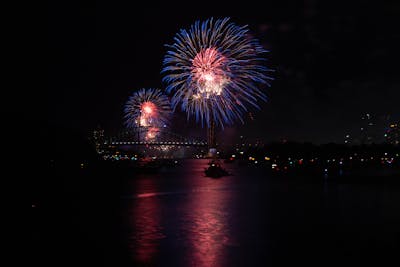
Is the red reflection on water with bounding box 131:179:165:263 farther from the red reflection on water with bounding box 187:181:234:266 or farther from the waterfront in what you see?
the red reflection on water with bounding box 187:181:234:266

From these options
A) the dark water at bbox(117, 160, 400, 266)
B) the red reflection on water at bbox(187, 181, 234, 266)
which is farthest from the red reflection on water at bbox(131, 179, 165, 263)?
the red reflection on water at bbox(187, 181, 234, 266)

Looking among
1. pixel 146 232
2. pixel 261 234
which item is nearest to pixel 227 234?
pixel 261 234

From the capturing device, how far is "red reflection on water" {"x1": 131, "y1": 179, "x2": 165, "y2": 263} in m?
14.0

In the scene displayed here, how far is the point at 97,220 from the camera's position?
68.5 feet

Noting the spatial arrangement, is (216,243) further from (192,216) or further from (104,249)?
(192,216)

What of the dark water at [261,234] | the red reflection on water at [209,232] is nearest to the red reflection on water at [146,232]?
the dark water at [261,234]

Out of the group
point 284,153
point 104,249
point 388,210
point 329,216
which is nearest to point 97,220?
point 104,249

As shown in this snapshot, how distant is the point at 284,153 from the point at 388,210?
14929cm

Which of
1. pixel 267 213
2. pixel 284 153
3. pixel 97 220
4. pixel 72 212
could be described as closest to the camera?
pixel 97 220

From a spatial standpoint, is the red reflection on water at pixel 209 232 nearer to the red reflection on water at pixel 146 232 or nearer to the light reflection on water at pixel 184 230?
the light reflection on water at pixel 184 230

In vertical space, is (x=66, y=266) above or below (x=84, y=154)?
below

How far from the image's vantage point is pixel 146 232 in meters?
18.4

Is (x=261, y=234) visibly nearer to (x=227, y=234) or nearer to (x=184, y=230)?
(x=227, y=234)

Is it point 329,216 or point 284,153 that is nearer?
point 329,216
